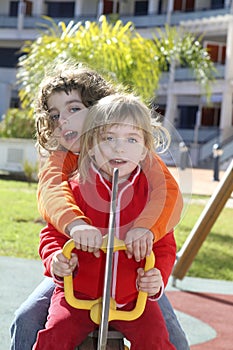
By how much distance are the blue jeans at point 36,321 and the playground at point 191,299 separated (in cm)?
127

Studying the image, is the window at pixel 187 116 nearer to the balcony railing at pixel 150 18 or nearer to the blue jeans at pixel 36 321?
the balcony railing at pixel 150 18

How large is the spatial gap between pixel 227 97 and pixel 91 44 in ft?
88.4

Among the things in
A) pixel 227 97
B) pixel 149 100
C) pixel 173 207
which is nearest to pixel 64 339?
pixel 173 207

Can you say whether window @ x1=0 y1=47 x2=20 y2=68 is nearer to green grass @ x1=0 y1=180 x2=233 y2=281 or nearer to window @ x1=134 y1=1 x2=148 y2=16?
window @ x1=134 y1=1 x2=148 y2=16

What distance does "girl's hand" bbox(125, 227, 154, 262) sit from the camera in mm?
2191

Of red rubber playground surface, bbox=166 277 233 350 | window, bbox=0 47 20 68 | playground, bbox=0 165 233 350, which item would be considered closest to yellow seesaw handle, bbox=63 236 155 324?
playground, bbox=0 165 233 350

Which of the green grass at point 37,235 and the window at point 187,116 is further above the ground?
the green grass at point 37,235

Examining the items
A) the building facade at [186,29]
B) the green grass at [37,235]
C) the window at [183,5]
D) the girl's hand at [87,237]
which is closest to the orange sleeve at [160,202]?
the girl's hand at [87,237]

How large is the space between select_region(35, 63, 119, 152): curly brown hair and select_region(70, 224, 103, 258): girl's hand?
48cm

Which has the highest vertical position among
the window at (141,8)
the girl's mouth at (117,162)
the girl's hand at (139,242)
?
the window at (141,8)

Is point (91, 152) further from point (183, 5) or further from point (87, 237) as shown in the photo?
point (183, 5)

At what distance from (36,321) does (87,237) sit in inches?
21.3

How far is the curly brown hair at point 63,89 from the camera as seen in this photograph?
2.66 meters

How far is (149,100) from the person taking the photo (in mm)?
2607
